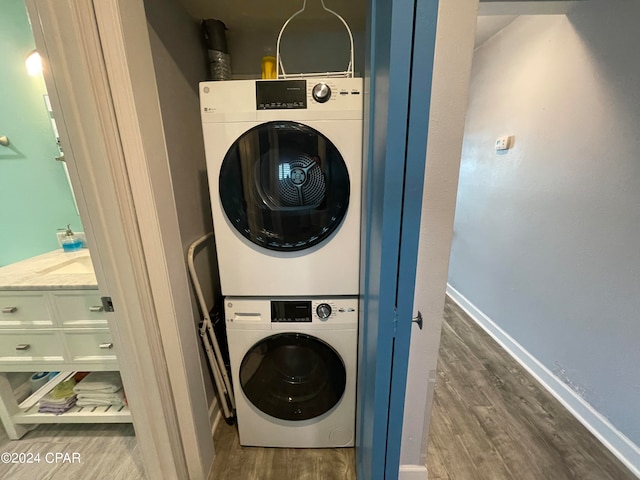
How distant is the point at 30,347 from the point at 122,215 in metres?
1.09

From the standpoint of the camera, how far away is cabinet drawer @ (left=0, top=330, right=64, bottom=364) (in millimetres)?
1264

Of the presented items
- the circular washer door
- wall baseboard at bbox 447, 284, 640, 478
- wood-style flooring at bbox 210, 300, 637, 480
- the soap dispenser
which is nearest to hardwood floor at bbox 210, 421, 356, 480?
wood-style flooring at bbox 210, 300, 637, 480

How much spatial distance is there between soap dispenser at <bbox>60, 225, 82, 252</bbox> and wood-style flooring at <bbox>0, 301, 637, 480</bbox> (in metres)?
1.05

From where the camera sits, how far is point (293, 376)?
1.26 metres

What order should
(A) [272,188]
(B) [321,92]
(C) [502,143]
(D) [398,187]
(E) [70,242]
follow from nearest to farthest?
(D) [398,187] → (B) [321,92] → (A) [272,188] → (E) [70,242] → (C) [502,143]

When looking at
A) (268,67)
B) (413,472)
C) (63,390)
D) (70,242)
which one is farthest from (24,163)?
(413,472)

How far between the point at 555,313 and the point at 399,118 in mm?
1938

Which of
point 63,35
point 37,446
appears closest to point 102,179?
point 63,35

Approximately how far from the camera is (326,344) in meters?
1.19

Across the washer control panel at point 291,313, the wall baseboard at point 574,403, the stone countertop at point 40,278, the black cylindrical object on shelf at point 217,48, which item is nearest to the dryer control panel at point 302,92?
the black cylindrical object on shelf at point 217,48

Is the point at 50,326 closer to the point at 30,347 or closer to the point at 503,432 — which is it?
the point at 30,347

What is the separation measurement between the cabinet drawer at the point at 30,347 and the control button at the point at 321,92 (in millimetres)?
1640

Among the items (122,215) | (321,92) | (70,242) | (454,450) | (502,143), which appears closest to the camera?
(122,215)

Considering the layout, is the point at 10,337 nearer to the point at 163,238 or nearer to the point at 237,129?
the point at 163,238
